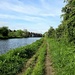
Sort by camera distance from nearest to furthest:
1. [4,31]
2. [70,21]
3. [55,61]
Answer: [55,61]
[70,21]
[4,31]

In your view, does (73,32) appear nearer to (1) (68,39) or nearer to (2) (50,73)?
(1) (68,39)

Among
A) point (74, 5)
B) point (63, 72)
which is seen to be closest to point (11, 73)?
point (63, 72)

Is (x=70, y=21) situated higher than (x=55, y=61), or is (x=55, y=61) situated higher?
(x=70, y=21)

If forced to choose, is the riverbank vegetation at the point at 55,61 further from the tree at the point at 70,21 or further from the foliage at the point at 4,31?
the foliage at the point at 4,31

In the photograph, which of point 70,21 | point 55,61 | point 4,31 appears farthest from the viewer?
point 4,31

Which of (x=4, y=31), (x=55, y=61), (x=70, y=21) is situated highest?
(x=4, y=31)

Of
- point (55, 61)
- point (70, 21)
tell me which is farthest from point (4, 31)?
point (55, 61)

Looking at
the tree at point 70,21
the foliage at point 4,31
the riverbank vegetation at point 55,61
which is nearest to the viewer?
the riverbank vegetation at point 55,61

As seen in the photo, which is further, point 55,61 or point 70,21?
point 70,21

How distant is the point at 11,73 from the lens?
1344cm

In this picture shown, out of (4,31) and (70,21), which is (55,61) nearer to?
(70,21)

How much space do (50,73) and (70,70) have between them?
1.62 m

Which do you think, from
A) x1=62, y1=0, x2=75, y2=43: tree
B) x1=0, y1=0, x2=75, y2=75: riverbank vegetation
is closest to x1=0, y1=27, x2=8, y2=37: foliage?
x1=0, y1=0, x2=75, y2=75: riverbank vegetation

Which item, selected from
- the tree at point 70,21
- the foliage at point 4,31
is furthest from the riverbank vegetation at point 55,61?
the foliage at point 4,31
